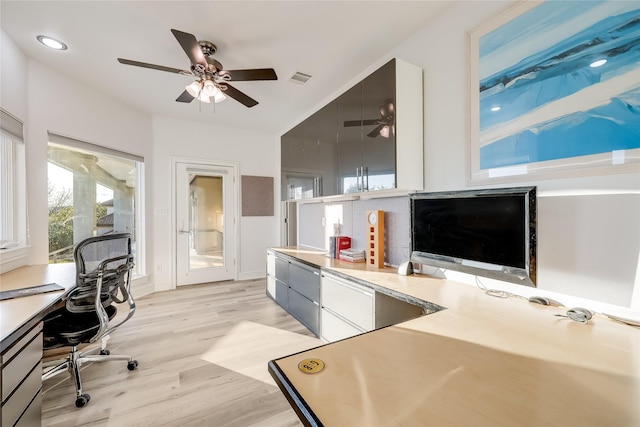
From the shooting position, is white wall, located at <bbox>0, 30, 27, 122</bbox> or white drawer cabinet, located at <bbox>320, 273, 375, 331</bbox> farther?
white wall, located at <bbox>0, 30, 27, 122</bbox>

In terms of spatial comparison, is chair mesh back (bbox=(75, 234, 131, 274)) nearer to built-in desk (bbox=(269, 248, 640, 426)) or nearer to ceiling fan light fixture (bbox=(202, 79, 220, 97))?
ceiling fan light fixture (bbox=(202, 79, 220, 97))

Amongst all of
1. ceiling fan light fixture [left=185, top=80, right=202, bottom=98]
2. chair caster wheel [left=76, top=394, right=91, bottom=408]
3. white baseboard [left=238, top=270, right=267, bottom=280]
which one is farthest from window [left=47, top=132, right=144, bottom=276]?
chair caster wheel [left=76, top=394, right=91, bottom=408]

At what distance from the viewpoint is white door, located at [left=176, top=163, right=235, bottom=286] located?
14.6 ft

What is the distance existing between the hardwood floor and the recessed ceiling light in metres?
2.88

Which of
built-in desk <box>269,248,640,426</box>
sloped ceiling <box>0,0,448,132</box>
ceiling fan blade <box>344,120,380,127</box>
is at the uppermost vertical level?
sloped ceiling <box>0,0,448,132</box>

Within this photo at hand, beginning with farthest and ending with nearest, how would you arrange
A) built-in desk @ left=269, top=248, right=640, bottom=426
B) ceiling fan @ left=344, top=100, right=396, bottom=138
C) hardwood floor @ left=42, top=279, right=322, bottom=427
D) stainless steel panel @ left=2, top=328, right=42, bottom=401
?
ceiling fan @ left=344, top=100, right=396, bottom=138 → hardwood floor @ left=42, top=279, right=322, bottom=427 → stainless steel panel @ left=2, top=328, right=42, bottom=401 → built-in desk @ left=269, top=248, right=640, bottom=426

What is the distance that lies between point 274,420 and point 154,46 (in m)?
3.23

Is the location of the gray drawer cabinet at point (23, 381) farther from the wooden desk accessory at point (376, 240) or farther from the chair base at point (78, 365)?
the wooden desk accessory at point (376, 240)

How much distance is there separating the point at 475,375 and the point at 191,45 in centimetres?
250

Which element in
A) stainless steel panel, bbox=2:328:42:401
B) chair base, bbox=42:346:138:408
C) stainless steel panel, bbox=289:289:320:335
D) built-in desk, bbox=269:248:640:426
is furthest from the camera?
stainless steel panel, bbox=289:289:320:335

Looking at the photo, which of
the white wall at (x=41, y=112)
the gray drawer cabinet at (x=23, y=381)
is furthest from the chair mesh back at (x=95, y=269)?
the white wall at (x=41, y=112)

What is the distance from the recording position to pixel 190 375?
6.86ft

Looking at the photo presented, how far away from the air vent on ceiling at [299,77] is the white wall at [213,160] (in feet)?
7.15

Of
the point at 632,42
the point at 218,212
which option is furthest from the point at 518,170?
the point at 218,212
